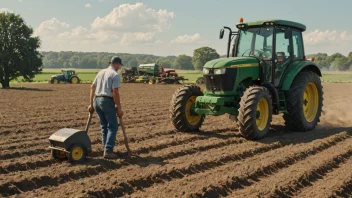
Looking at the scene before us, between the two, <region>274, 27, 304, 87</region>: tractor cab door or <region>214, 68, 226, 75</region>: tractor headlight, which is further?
<region>274, 27, 304, 87</region>: tractor cab door

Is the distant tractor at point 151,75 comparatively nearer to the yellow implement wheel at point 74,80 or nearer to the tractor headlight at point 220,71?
the yellow implement wheel at point 74,80

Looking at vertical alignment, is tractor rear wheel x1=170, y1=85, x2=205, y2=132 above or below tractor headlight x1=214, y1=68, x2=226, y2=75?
below

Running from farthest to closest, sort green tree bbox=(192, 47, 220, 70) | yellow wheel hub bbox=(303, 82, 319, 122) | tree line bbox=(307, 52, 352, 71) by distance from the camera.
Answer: green tree bbox=(192, 47, 220, 70) < tree line bbox=(307, 52, 352, 71) < yellow wheel hub bbox=(303, 82, 319, 122)

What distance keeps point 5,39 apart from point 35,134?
81.5 feet

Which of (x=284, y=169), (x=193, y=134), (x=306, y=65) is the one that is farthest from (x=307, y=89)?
(x=284, y=169)

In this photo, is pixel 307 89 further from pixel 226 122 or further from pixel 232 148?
pixel 232 148

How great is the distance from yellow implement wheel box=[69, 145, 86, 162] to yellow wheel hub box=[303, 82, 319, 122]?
5.62 meters

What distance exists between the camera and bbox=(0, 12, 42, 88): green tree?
98.6 ft

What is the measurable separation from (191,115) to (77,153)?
332 cm

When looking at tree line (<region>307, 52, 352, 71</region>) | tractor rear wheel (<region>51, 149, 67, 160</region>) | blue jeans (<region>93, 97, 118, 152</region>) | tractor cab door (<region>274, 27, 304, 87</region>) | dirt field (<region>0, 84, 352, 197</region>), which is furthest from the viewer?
tree line (<region>307, 52, 352, 71</region>)

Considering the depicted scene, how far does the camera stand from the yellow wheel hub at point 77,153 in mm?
5730

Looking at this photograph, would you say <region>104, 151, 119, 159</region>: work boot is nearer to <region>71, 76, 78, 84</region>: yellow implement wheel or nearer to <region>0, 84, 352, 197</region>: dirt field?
<region>0, 84, 352, 197</region>: dirt field

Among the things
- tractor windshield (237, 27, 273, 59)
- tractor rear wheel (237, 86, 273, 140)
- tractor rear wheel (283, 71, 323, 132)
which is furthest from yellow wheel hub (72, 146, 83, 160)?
tractor rear wheel (283, 71, 323, 132)

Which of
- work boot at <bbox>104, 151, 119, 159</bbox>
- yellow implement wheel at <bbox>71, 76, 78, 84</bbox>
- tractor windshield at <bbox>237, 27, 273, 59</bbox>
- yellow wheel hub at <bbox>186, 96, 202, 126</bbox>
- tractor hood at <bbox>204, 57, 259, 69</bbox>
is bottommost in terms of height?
work boot at <bbox>104, 151, 119, 159</bbox>
